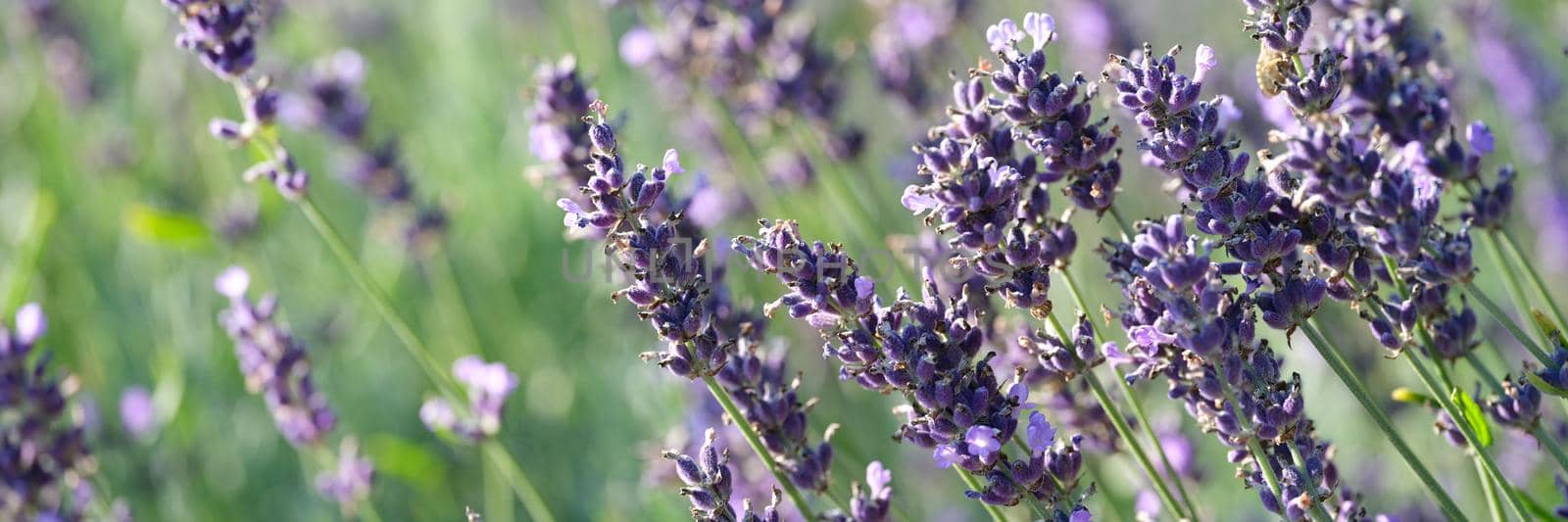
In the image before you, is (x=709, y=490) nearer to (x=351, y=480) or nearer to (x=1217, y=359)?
(x=1217, y=359)

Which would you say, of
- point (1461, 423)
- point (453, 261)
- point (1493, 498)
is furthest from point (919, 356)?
point (453, 261)

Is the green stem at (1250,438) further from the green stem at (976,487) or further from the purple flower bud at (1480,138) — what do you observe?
the purple flower bud at (1480,138)

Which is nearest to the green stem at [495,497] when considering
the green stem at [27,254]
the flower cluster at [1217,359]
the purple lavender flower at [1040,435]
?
the green stem at [27,254]

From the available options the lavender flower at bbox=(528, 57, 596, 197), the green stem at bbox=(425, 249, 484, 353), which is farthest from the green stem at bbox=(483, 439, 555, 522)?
the green stem at bbox=(425, 249, 484, 353)

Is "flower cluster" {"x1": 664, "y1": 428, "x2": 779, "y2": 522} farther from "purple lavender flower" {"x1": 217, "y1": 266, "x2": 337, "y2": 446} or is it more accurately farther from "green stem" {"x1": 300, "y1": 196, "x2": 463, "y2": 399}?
"purple lavender flower" {"x1": 217, "y1": 266, "x2": 337, "y2": 446}

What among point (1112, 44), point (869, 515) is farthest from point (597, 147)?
point (1112, 44)

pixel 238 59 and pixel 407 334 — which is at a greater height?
pixel 238 59

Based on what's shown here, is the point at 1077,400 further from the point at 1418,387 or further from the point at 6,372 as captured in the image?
the point at 6,372
